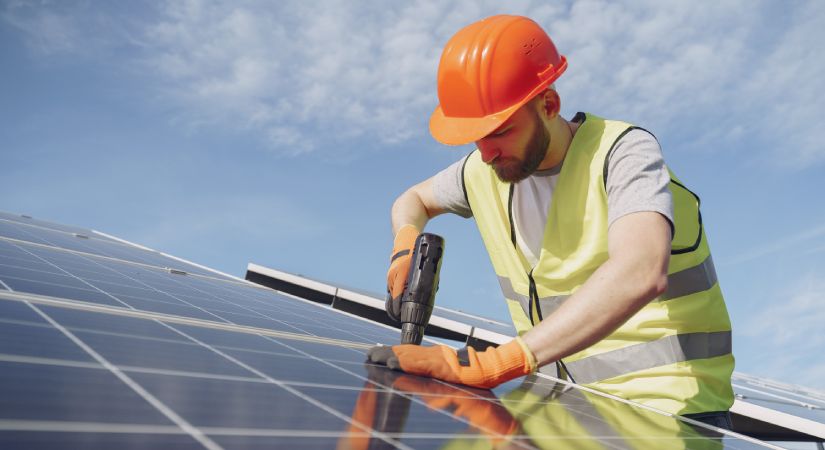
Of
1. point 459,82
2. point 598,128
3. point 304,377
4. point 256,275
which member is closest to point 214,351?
point 304,377

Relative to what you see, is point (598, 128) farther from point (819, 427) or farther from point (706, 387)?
point (819, 427)

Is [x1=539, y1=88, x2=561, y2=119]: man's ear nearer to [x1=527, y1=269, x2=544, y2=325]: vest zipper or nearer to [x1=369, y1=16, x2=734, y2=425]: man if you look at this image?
[x1=369, y1=16, x2=734, y2=425]: man

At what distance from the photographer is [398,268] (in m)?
3.94

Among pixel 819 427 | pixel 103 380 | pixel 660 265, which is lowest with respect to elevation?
pixel 103 380

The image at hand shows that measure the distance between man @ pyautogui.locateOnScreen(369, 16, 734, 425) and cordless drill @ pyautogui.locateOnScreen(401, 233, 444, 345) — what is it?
377mm

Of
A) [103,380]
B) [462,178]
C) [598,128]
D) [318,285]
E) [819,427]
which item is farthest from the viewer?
[318,285]

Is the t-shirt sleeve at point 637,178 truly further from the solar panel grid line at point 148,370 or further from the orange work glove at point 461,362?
the solar panel grid line at point 148,370

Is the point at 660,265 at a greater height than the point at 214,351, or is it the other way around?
the point at 660,265

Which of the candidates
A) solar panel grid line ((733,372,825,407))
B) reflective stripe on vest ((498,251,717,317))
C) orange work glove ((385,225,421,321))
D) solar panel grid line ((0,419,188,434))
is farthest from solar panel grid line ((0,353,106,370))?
solar panel grid line ((733,372,825,407))

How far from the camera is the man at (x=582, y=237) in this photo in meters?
2.84

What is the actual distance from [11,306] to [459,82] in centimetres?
266

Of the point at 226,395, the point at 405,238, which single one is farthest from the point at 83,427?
the point at 405,238

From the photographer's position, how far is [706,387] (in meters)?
3.36

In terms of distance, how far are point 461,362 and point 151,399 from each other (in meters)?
1.70
